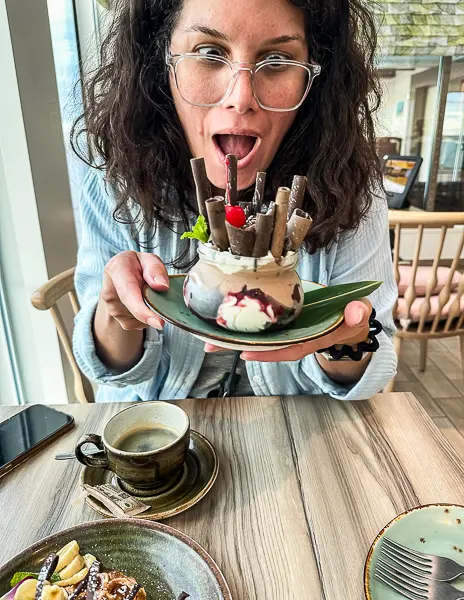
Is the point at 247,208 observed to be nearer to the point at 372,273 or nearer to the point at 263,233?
the point at 263,233

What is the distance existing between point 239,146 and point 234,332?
0.48 metres

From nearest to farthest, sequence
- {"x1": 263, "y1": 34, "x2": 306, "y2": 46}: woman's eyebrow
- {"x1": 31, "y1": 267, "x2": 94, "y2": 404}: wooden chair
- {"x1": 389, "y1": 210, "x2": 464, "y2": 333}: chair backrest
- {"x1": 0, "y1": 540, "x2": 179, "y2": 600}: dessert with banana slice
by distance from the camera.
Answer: {"x1": 0, "y1": 540, "x2": 179, "y2": 600}: dessert with banana slice, {"x1": 263, "y1": 34, "x2": 306, "y2": 46}: woman's eyebrow, {"x1": 31, "y1": 267, "x2": 94, "y2": 404}: wooden chair, {"x1": 389, "y1": 210, "x2": 464, "y2": 333}: chair backrest

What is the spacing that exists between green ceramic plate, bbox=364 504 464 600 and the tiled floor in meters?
1.54

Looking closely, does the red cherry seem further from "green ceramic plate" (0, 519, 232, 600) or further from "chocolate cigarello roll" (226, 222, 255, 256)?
"green ceramic plate" (0, 519, 232, 600)

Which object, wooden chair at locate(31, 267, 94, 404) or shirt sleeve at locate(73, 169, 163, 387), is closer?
shirt sleeve at locate(73, 169, 163, 387)

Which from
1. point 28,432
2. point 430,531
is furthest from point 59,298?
point 430,531

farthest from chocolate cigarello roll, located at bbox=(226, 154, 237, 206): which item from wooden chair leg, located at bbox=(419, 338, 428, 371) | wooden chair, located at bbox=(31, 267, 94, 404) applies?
wooden chair leg, located at bbox=(419, 338, 428, 371)

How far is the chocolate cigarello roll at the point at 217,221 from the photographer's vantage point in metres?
0.56

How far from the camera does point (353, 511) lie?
0.62 metres

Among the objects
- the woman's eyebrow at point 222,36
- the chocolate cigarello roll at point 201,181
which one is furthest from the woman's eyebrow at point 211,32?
the chocolate cigarello roll at point 201,181

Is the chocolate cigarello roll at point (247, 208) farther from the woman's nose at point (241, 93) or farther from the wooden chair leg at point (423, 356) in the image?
the wooden chair leg at point (423, 356)

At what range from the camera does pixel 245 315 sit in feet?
1.85

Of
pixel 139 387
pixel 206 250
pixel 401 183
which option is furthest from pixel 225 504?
pixel 401 183

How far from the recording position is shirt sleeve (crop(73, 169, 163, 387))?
3.05 ft
